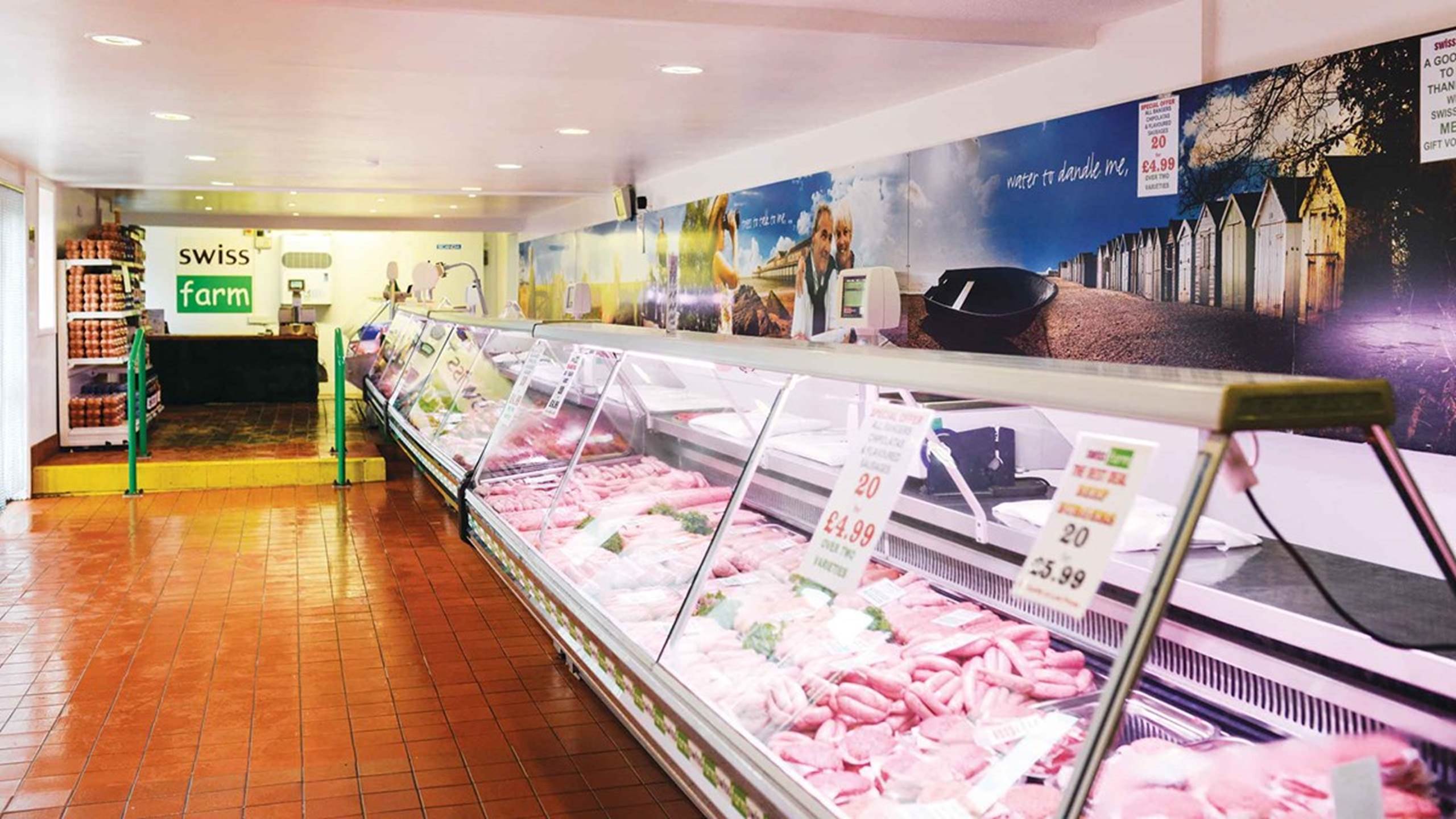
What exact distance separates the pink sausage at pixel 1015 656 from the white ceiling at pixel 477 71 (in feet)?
9.29

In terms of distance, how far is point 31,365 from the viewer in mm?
9344

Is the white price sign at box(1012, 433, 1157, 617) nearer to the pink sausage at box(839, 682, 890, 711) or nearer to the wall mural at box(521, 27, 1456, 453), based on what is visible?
the pink sausage at box(839, 682, 890, 711)

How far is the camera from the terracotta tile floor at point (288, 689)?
365 cm

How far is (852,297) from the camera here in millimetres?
5516

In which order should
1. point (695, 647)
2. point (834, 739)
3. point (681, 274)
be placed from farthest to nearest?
point (681, 274), point (695, 647), point (834, 739)

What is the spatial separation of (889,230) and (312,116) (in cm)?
353

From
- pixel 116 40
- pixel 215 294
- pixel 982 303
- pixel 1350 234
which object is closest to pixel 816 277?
pixel 982 303

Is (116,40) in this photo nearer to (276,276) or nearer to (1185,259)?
(1185,259)

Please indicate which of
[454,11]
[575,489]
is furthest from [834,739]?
[454,11]

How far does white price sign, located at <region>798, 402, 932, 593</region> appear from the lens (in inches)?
94.0

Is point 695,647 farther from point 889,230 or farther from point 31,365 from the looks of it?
point 31,365

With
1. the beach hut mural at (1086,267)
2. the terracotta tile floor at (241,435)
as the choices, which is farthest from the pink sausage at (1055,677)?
the terracotta tile floor at (241,435)

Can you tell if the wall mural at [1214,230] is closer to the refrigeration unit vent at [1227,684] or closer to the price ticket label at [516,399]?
the refrigeration unit vent at [1227,684]

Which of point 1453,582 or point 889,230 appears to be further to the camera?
point 889,230
